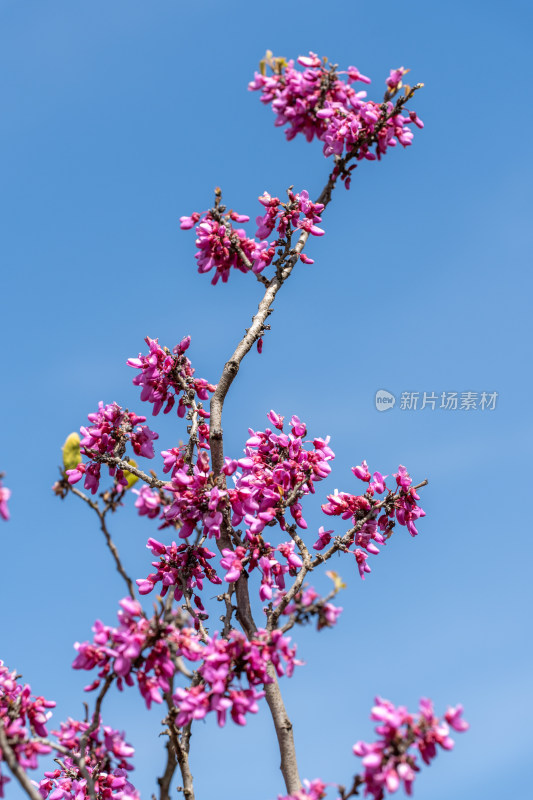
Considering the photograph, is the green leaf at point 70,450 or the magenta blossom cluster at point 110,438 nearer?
the green leaf at point 70,450

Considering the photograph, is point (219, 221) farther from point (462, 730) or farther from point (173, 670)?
point (462, 730)

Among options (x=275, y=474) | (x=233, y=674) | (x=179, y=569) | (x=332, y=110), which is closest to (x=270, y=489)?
(x=275, y=474)

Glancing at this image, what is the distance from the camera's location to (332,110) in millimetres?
6973

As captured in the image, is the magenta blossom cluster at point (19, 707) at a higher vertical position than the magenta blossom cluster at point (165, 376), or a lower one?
lower

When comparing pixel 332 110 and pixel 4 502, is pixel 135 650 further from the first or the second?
pixel 332 110

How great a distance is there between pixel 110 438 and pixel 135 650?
2.66 metres

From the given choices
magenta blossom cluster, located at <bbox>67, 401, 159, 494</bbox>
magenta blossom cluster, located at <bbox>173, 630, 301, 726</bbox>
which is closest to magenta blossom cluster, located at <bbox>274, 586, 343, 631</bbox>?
magenta blossom cluster, located at <bbox>173, 630, 301, 726</bbox>

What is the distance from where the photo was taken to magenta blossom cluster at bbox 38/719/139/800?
5758mm

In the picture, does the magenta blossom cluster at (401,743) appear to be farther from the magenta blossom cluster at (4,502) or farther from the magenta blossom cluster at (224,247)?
the magenta blossom cluster at (224,247)

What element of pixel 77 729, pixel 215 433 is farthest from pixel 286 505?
pixel 77 729

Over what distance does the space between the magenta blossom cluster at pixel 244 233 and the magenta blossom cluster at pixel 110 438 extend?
1488 millimetres

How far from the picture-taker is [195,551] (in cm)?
716

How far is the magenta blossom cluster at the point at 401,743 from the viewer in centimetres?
466

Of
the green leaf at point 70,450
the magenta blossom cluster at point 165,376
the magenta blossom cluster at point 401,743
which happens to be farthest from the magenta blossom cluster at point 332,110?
the magenta blossom cluster at point 401,743
